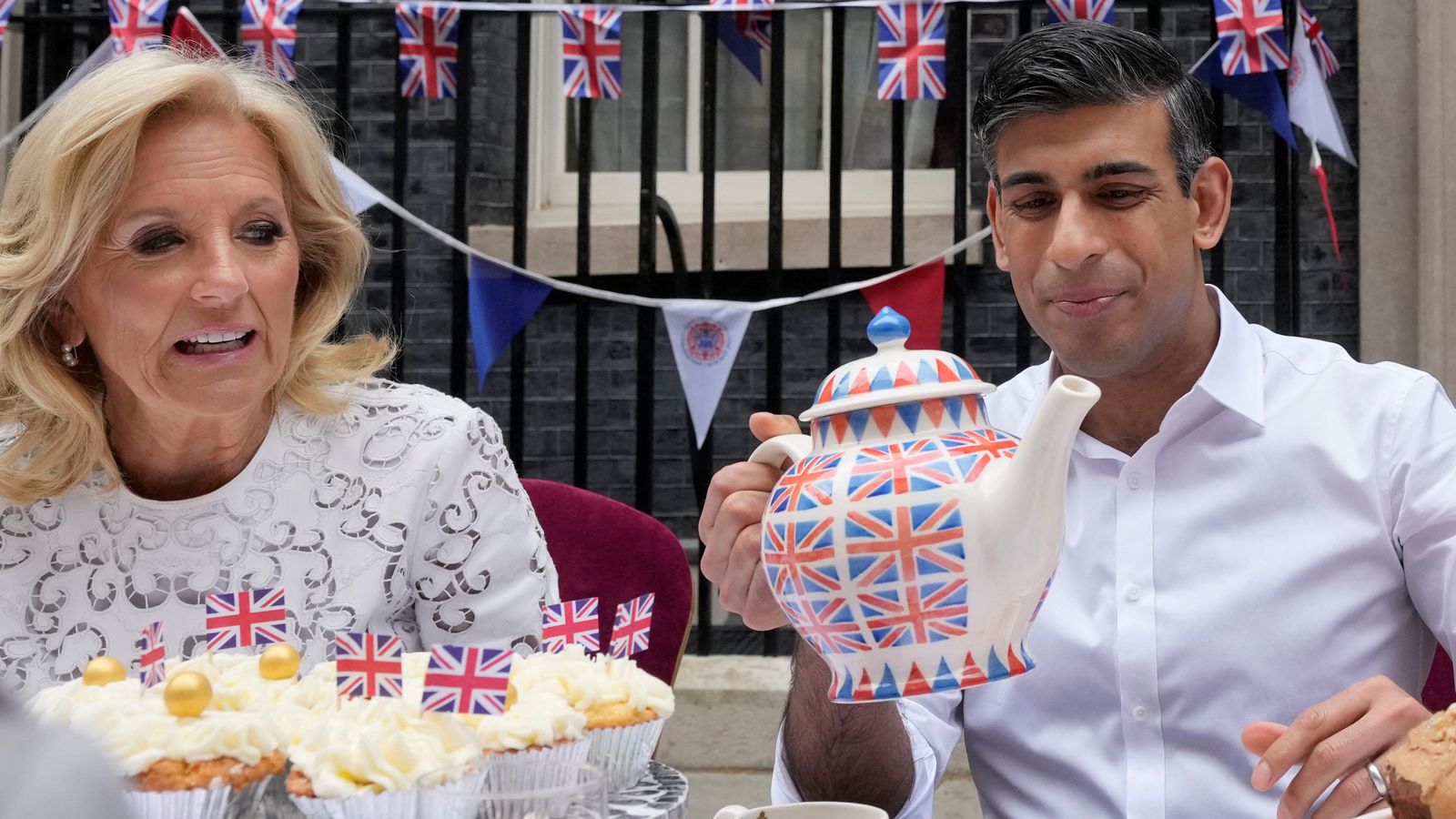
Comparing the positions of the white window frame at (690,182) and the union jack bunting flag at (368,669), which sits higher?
the white window frame at (690,182)

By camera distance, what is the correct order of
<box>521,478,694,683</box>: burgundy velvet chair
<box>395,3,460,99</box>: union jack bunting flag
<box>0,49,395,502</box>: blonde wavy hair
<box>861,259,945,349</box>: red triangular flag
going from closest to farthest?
<box>0,49,395,502</box>: blonde wavy hair
<box>521,478,694,683</box>: burgundy velvet chair
<box>861,259,945,349</box>: red triangular flag
<box>395,3,460,99</box>: union jack bunting flag

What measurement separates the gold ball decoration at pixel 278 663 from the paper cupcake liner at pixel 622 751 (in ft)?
0.78

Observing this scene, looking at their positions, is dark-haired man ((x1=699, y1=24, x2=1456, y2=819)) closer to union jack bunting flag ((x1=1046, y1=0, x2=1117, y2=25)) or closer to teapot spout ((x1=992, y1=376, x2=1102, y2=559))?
teapot spout ((x1=992, y1=376, x2=1102, y2=559))

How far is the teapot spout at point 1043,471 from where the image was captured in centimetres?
90

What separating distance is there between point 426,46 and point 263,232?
6.92 ft

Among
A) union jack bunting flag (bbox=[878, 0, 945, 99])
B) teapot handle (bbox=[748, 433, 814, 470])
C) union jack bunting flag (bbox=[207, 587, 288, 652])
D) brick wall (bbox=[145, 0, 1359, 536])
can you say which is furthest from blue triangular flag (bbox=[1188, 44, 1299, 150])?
union jack bunting flag (bbox=[207, 587, 288, 652])

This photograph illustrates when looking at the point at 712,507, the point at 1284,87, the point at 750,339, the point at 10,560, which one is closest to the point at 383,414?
the point at 10,560

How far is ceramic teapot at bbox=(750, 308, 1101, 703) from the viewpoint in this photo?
92cm

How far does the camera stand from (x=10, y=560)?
1699 millimetres

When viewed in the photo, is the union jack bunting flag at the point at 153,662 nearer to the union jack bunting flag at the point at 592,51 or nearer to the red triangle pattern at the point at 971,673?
the red triangle pattern at the point at 971,673

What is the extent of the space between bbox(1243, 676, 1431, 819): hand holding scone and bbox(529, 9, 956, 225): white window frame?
368 centimetres

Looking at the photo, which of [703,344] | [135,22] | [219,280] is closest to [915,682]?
[219,280]

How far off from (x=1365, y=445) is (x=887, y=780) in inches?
25.1

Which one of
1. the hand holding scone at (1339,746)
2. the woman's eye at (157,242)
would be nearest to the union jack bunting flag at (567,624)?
the hand holding scone at (1339,746)
